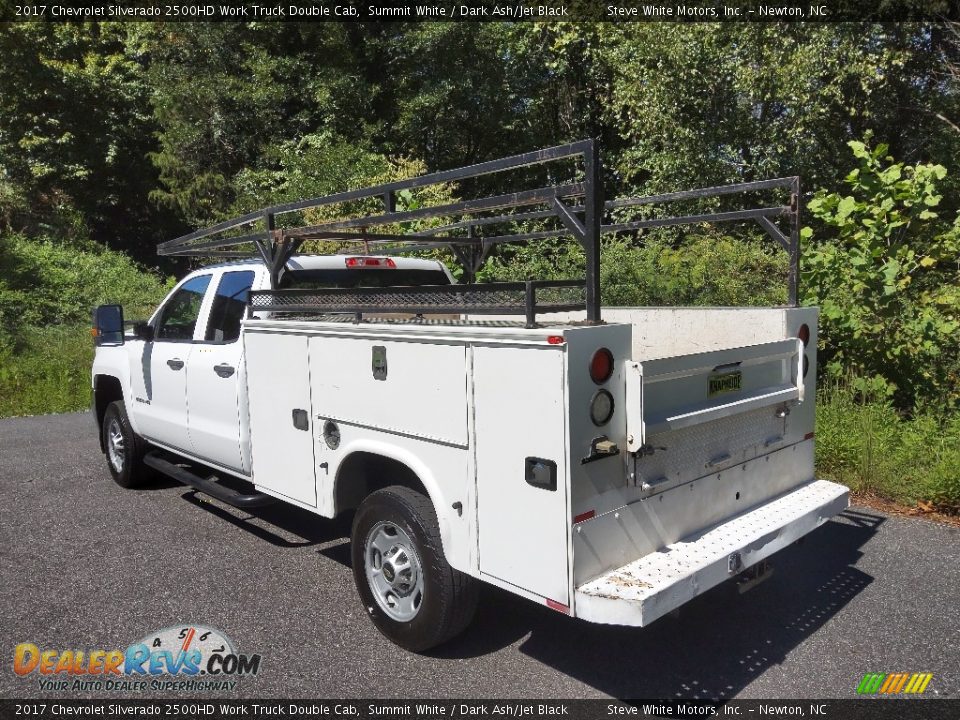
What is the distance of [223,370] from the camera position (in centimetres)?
506

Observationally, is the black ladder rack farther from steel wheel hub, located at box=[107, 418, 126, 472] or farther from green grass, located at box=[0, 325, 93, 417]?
green grass, located at box=[0, 325, 93, 417]

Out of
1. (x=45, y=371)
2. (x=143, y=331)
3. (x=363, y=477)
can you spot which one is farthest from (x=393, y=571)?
(x=45, y=371)

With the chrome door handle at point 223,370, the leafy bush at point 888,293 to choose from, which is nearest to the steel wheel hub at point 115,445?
the chrome door handle at point 223,370

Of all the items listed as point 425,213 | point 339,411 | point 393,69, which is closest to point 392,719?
point 339,411

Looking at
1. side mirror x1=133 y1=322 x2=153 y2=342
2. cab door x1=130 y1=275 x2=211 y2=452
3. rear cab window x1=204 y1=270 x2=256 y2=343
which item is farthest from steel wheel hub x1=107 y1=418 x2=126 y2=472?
rear cab window x1=204 y1=270 x2=256 y2=343

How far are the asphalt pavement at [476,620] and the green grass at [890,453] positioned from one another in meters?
0.35

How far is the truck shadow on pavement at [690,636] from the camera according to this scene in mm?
3531

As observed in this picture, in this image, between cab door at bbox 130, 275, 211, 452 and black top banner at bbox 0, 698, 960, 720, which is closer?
black top banner at bbox 0, 698, 960, 720

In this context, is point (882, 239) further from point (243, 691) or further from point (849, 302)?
point (243, 691)

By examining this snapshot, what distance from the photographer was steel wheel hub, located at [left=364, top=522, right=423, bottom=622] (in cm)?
372

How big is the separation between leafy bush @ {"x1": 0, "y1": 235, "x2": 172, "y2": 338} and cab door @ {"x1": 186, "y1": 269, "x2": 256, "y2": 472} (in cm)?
1084

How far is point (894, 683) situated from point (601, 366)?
6.76 feet

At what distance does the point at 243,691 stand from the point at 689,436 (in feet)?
7.84

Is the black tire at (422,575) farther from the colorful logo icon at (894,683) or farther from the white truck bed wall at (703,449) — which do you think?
the colorful logo icon at (894,683)
